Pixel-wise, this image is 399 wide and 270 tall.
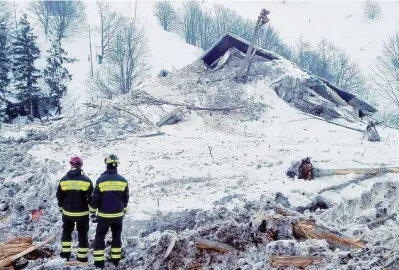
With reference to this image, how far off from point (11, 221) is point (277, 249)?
571cm

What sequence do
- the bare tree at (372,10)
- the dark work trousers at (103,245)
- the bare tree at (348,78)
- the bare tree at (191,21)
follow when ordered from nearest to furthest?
the dark work trousers at (103,245) → the bare tree at (348,78) → the bare tree at (191,21) → the bare tree at (372,10)

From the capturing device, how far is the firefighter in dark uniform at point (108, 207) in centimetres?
509

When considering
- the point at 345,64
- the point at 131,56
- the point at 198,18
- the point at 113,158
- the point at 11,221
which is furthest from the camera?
the point at 198,18

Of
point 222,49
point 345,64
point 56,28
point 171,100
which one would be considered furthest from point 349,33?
point 171,100

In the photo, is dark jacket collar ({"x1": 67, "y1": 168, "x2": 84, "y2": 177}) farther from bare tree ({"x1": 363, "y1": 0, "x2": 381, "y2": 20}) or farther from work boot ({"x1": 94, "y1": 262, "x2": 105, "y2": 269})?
bare tree ({"x1": 363, "y1": 0, "x2": 381, "y2": 20})

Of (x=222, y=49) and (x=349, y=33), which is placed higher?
(x=349, y=33)

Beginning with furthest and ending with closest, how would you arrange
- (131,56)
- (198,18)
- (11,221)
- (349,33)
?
(349,33)
(198,18)
(131,56)
(11,221)

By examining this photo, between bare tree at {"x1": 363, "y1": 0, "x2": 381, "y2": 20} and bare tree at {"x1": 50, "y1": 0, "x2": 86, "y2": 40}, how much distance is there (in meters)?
48.0

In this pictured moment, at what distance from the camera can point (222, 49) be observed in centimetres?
2009

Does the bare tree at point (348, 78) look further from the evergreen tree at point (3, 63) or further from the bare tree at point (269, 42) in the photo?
the evergreen tree at point (3, 63)

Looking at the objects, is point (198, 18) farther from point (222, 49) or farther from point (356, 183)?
point (356, 183)

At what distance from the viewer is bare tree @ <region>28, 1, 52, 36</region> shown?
48688 mm

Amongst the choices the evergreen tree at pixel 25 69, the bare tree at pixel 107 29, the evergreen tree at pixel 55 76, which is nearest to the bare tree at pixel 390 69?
the evergreen tree at pixel 55 76

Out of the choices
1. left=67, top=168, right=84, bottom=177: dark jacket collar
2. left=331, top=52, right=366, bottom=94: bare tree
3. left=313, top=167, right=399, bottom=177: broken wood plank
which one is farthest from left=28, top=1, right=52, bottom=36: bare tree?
left=67, top=168, right=84, bottom=177: dark jacket collar
